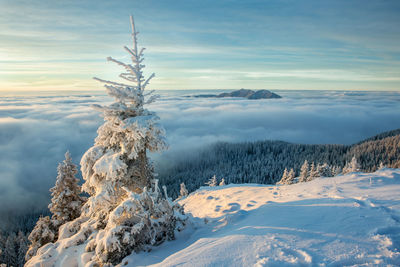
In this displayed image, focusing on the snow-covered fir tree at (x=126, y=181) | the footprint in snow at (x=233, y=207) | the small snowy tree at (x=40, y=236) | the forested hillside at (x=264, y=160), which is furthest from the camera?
the forested hillside at (x=264, y=160)

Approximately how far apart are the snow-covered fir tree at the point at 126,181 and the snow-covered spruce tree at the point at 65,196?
8228mm

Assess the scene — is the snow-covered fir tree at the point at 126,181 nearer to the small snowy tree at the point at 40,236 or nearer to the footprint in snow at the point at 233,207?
the footprint in snow at the point at 233,207

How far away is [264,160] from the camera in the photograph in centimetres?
14062

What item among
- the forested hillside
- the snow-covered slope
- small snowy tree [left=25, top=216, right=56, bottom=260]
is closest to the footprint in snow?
the snow-covered slope

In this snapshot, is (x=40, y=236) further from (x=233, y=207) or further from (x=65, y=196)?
(x=233, y=207)

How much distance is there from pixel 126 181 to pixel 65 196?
38.2ft

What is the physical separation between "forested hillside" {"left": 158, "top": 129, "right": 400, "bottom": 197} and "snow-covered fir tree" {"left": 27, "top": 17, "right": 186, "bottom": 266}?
8118 centimetres

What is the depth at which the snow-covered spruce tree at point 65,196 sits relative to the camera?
1766 cm

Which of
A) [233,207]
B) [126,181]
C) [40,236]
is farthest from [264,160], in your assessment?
[126,181]

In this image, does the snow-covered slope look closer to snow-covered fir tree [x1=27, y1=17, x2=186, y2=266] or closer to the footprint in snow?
snow-covered fir tree [x1=27, y1=17, x2=186, y2=266]

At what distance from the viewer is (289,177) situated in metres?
40.0

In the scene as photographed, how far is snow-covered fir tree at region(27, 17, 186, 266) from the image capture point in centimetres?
813

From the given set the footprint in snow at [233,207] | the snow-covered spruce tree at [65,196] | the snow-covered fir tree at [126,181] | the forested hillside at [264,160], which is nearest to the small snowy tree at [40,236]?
the snow-covered spruce tree at [65,196]

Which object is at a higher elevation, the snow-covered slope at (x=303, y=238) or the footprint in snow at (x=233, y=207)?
the snow-covered slope at (x=303, y=238)
